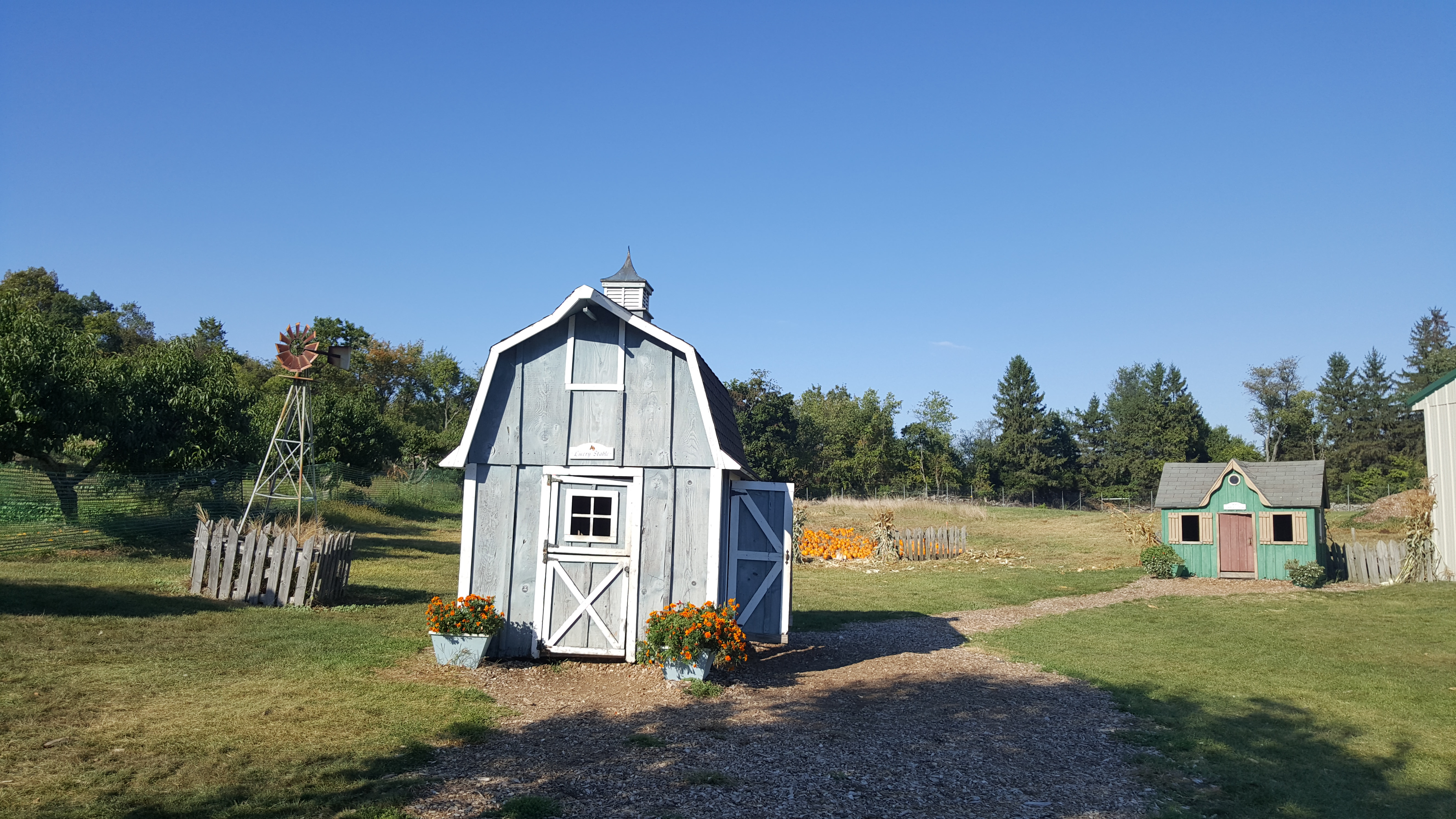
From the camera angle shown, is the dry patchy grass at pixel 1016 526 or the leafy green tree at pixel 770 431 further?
the leafy green tree at pixel 770 431

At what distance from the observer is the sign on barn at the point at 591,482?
9.70 metres

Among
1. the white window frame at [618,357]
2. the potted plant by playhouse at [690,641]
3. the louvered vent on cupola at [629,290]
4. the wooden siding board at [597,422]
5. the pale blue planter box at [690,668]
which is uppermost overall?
the louvered vent on cupola at [629,290]

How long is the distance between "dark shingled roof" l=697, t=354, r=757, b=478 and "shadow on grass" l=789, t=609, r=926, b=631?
3390 millimetres

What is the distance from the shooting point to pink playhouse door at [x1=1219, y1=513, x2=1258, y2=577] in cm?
2092

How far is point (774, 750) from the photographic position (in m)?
6.73

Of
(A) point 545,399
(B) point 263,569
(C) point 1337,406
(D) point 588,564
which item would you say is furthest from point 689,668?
(C) point 1337,406

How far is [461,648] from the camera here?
9.32 metres

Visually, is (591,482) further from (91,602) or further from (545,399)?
(91,602)

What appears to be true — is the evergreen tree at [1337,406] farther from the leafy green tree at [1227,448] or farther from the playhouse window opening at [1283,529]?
the playhouse window opening at [1283,529]

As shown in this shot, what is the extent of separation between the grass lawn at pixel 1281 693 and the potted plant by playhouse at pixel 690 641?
400 centimetres

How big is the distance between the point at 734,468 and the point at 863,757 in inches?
148

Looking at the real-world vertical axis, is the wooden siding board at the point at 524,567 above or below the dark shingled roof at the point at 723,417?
below

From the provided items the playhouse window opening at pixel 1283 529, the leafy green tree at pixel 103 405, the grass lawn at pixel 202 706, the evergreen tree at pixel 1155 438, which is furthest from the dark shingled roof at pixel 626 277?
the evergreen tree at pixel 1155 438

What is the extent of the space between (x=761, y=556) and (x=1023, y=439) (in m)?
60.2
